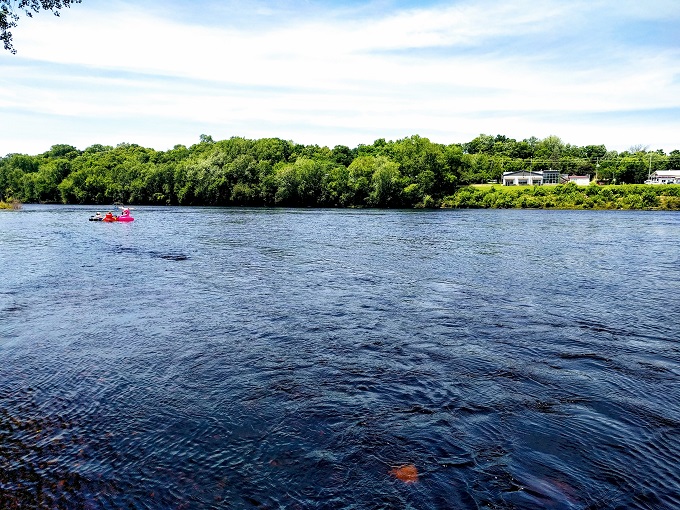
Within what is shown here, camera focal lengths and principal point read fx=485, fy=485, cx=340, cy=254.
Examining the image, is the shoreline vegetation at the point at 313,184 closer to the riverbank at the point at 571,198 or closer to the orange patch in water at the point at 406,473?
the riverbank at the point at 571,198

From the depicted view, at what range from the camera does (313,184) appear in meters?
120

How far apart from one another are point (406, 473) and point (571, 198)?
4232 inches

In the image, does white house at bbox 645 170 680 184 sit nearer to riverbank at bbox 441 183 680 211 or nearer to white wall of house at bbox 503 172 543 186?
white wall of house at bbox 503 172 543 186

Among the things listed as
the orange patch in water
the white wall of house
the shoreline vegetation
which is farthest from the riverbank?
the orange patch in water

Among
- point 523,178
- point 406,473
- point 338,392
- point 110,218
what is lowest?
point 406,473

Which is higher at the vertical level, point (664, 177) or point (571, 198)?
point (664, 177)

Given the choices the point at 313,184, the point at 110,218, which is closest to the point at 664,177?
the point at 313,184

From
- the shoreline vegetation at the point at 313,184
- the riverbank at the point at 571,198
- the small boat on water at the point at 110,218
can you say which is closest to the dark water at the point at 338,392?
the small boat on water at the point at 110,218

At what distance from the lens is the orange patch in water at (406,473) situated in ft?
25.6

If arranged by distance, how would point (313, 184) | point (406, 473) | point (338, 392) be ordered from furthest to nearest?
point (313, 184) → point (338, 392) → point (406, 473)

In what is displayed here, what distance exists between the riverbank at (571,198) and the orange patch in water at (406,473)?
103357mm

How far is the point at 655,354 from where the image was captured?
13.3 metres

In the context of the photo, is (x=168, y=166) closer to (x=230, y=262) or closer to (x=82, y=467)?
(x=230, y=262)

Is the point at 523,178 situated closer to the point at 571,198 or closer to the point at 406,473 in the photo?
the point at 571,198
